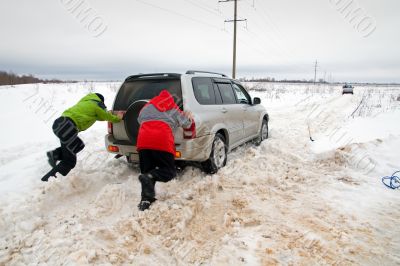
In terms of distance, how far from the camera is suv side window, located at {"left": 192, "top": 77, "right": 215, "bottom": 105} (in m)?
5.02

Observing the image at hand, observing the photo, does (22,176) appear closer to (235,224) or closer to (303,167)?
(235,224)

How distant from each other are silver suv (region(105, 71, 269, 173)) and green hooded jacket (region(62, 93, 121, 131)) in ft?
0.88

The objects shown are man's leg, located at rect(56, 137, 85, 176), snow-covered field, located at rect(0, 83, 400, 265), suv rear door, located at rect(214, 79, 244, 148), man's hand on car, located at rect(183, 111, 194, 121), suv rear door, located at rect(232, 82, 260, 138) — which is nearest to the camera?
snow-covered field, located at rect(0, 83, 400, 265)

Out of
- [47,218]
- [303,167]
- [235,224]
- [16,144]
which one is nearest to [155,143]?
[235,224]

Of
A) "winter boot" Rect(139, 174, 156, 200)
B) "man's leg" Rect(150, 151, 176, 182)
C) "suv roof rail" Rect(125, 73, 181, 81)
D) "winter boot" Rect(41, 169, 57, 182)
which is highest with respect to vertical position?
"suv roof rail" Rect(125, 73, 181, 81)

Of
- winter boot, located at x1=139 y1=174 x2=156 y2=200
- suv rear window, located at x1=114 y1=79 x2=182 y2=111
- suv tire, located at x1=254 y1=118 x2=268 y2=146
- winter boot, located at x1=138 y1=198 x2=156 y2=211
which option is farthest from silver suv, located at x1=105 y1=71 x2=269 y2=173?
suv tire, located at x1=254 y1=118 x2=268 y2=146

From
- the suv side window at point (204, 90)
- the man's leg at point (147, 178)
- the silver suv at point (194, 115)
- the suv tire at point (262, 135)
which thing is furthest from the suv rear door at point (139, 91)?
the suv tire at point (262, 135)

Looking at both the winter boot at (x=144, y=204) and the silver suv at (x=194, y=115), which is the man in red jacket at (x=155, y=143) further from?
the silver suv at (x=194, y=115)

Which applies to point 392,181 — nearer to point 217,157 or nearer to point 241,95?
point 217,157

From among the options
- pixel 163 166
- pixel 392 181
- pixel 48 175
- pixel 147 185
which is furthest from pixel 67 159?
pixel 392 181

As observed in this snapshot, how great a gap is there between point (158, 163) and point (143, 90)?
1.57 m

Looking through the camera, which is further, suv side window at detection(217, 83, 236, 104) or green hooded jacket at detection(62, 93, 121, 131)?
suv side window at detection(217, 83, 236, 104)

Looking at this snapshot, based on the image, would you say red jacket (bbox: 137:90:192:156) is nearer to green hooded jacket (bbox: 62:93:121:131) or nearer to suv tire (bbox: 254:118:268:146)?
green hooded jacket (bbox: 62:93:121:131)

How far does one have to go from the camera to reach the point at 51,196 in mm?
4320
